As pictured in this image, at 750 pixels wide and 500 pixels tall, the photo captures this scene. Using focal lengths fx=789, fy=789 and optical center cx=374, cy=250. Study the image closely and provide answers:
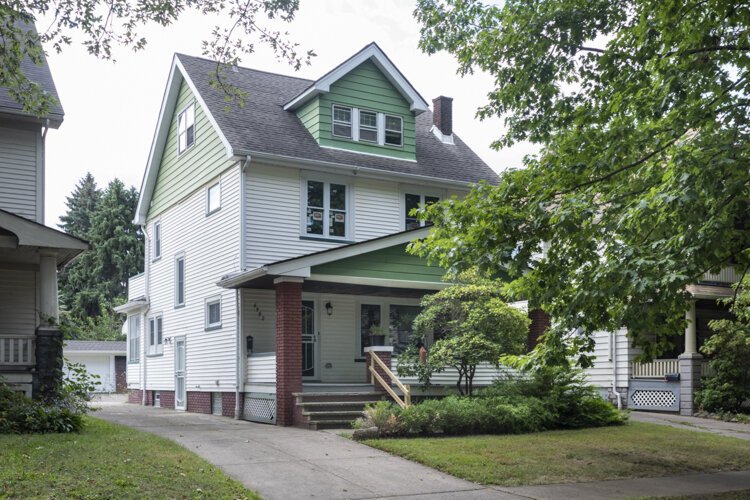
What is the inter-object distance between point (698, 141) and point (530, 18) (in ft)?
12.2

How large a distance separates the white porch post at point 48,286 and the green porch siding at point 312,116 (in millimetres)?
8696

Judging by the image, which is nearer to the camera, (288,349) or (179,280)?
(288,349)

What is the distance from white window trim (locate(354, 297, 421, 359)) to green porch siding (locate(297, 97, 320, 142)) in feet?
15.7

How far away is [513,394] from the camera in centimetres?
1684

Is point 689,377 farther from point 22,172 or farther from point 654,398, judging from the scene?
point 22,172

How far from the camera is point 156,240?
27.5 m

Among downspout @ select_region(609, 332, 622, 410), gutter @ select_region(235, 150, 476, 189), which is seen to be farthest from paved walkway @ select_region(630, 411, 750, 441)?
gutter @ select_region(235, 150, 476, 189)

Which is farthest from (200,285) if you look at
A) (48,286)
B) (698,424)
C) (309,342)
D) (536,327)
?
(698,424)

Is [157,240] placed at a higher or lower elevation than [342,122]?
lower

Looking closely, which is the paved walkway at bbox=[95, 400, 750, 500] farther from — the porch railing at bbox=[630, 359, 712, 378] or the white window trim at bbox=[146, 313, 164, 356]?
the white window trim at bbox=[146, 313, 164, 356]

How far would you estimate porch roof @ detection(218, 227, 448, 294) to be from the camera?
17.1 m

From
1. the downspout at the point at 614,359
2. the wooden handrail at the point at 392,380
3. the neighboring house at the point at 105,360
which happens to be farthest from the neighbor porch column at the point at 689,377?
the neighboring house at the point at 105,360

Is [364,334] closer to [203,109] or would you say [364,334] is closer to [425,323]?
[425,323]

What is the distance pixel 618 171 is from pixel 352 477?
5510mm
